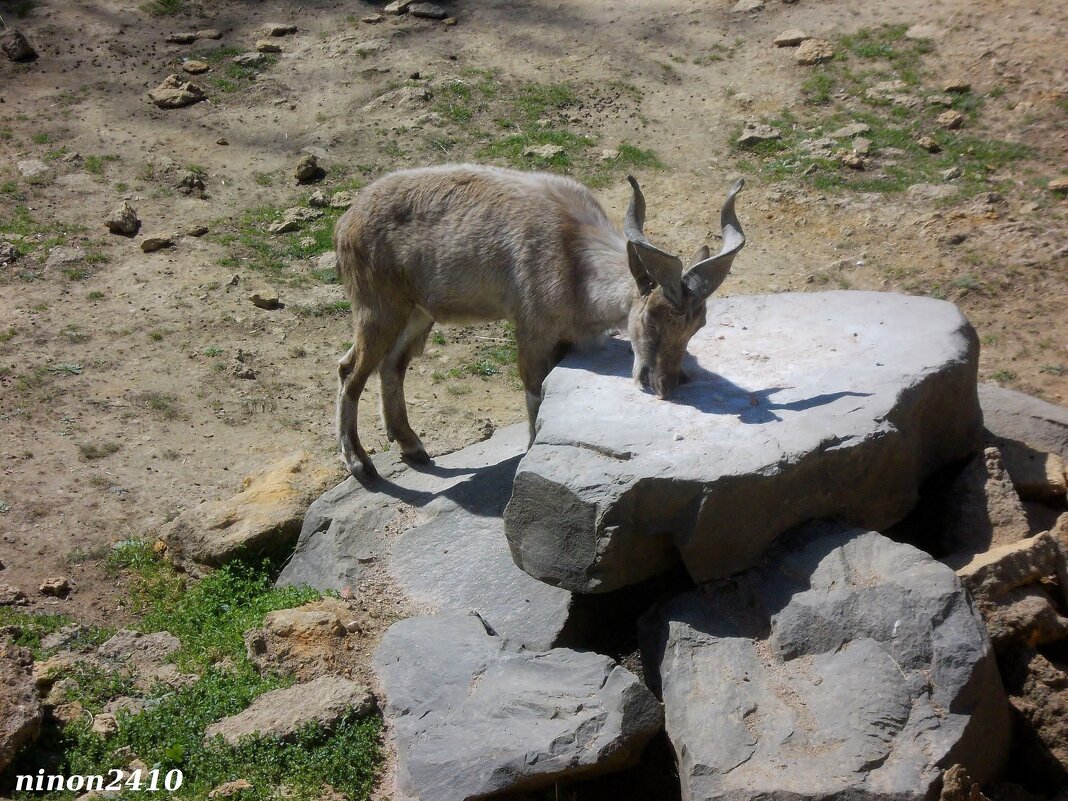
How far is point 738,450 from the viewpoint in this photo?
5875mm

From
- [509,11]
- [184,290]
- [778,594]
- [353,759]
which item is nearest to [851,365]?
[778,594]

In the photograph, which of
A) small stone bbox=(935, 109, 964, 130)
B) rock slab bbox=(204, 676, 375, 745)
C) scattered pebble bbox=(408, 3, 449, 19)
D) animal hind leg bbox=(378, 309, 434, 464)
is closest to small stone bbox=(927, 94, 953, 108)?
small stone bbox=(935, 109, 964, 130)

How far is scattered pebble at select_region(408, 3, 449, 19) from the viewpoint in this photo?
1734 centimetres

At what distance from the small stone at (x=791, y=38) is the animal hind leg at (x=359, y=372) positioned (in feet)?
32.4

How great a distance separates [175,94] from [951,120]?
445 inches

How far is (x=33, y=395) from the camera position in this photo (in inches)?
386

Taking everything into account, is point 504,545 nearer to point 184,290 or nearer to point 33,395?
point 33,395

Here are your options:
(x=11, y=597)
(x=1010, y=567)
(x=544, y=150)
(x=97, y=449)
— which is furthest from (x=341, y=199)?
(x=1010, y=567)

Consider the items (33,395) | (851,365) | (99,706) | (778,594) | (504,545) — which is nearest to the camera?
(778,594)

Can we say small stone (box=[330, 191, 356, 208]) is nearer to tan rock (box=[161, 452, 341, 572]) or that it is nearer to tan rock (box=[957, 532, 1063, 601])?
tan rock (box=[161, 452, 341, 572])

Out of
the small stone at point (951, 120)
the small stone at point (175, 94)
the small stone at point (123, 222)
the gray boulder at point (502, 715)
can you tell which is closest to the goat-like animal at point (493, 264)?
the gray boulder at point (502, 715)

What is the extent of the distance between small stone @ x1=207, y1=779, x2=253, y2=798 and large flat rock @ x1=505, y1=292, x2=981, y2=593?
2.00 metres

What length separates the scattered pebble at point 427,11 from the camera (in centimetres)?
1734

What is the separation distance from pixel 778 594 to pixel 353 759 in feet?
8.37
